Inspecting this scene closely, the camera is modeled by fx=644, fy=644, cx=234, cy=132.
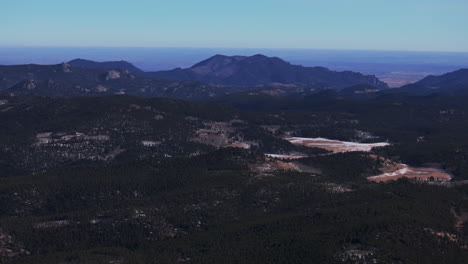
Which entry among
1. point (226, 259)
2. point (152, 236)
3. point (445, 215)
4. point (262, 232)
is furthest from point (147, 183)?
point (445, 215)

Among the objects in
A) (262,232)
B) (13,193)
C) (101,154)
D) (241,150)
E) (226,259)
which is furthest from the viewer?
(101,154)

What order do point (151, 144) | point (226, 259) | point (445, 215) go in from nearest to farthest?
1. point (226, 259)
2. point (445, 215)
3. point (151, 144)

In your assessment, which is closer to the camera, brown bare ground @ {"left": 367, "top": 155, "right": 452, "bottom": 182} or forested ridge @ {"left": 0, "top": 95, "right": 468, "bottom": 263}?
forested ridge @ {"left": 0, "top": 95, "right": 468, "bottom": 263}

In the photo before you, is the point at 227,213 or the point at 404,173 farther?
the point at 404,173

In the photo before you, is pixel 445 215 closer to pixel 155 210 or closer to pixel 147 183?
pixel 155 210

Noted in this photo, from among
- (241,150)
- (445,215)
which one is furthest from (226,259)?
(241,150)

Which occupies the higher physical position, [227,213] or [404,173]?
[227,213]

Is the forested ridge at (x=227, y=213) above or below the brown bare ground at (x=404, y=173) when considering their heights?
above

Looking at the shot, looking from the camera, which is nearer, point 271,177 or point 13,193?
point 13,193

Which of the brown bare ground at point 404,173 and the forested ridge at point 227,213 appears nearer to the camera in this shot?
the forested ridge at point 227,213

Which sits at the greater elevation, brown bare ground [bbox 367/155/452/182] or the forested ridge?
the forested ridge
